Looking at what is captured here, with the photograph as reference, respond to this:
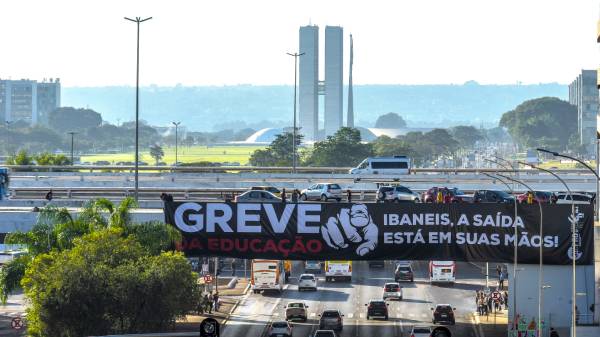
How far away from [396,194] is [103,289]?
32911mm

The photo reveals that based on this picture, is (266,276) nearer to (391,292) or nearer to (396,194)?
(391,292)

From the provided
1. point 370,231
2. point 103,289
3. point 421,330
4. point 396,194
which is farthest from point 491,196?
point 103,289

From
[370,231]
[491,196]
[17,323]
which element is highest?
[491,196]

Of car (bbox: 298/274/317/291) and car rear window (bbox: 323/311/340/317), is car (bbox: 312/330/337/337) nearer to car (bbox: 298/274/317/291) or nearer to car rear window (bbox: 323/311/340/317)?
car rear window (bbox: 323/311/340/317)

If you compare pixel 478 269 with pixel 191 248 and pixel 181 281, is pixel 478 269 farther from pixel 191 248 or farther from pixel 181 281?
pixel 181 281

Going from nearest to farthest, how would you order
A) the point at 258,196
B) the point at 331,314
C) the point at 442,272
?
the point at 331,314, the point at 258,196, the point at 442,272

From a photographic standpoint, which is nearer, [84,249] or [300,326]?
[84,249]

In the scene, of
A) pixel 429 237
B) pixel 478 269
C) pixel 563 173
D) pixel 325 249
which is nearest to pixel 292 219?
pixel 325 249

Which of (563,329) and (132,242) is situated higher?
(132,242)

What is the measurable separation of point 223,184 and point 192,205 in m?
39.7

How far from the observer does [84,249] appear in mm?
49562

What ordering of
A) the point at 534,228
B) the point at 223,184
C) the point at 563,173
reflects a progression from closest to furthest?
the point at 534,228 → the point at 223,184 → the point at 563,173

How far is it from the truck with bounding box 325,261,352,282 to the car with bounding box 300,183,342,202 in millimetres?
4990

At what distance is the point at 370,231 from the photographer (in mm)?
56531
